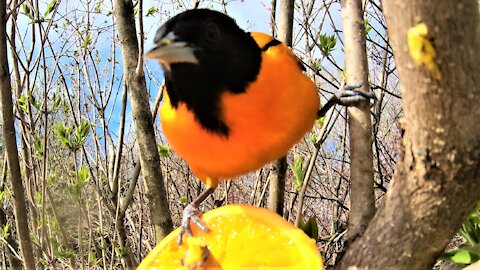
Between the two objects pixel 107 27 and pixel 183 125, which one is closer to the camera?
pixel 183 125

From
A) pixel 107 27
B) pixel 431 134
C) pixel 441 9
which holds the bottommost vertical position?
pixel 431 134

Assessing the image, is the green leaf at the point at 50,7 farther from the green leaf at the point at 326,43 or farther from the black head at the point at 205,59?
the black head at the point at 205,59

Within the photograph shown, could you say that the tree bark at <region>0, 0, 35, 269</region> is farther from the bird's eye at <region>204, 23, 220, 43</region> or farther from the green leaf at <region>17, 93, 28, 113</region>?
the bird's eye at <region>204, 23, 220, 43</region>

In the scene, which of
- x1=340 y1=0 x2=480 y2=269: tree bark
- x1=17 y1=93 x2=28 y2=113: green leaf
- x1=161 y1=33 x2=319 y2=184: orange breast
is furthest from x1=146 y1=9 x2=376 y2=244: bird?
x1=17 y1=93 x2=28 y2=113: green leaf

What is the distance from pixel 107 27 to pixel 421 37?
95.8 inches

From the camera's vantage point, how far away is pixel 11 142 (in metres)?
1.64

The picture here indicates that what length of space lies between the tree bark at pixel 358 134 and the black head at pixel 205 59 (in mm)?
151

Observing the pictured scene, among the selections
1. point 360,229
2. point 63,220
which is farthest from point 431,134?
point 63,220

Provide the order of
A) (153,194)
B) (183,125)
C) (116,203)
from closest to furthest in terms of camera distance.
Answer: (183,125)
(153,194)
(116,203)

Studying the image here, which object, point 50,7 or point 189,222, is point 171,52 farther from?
point 50,7

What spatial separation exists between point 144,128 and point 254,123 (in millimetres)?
590

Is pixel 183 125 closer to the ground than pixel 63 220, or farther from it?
farther from it

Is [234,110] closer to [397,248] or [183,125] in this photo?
[183,125]

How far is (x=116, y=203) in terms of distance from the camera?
1.96 m
